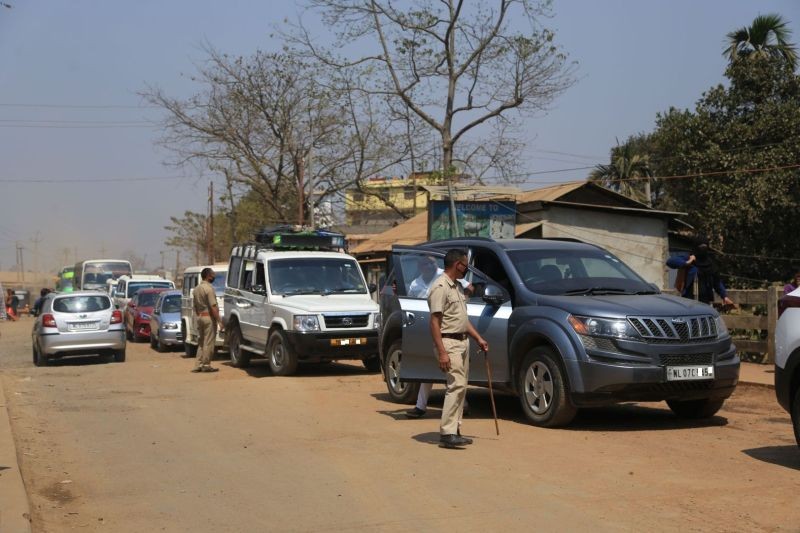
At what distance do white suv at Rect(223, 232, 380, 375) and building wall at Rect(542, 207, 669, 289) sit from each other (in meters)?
13.5

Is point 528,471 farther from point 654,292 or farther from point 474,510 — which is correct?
point 654,292

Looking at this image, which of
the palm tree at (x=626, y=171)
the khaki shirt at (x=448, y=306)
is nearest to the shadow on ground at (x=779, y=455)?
the khaki shirt at (x=448, y=306)

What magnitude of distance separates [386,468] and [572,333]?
8.14 feet

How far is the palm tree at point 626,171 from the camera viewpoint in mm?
46500

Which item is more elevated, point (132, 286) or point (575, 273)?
point (575, 273)

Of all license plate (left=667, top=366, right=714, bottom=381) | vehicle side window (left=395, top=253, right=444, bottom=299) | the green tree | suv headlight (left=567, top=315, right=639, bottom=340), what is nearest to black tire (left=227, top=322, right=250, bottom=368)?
vehicle side window (left=395, top=253, right=444, bottom=299)

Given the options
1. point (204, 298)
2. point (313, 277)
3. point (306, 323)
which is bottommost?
point (306, 323)

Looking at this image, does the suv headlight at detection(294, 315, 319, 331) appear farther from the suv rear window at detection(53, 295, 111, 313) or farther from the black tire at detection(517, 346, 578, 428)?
the suv rear window at detection(53, 295, 111, 313)

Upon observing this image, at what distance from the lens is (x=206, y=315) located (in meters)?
17.5

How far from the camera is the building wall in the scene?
98.0ft

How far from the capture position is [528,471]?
7355 mm

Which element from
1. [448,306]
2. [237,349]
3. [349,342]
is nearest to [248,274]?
[237,349]

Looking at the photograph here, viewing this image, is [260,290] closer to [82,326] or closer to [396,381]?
[396,381]

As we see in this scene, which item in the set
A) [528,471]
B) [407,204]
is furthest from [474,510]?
[407,204]
